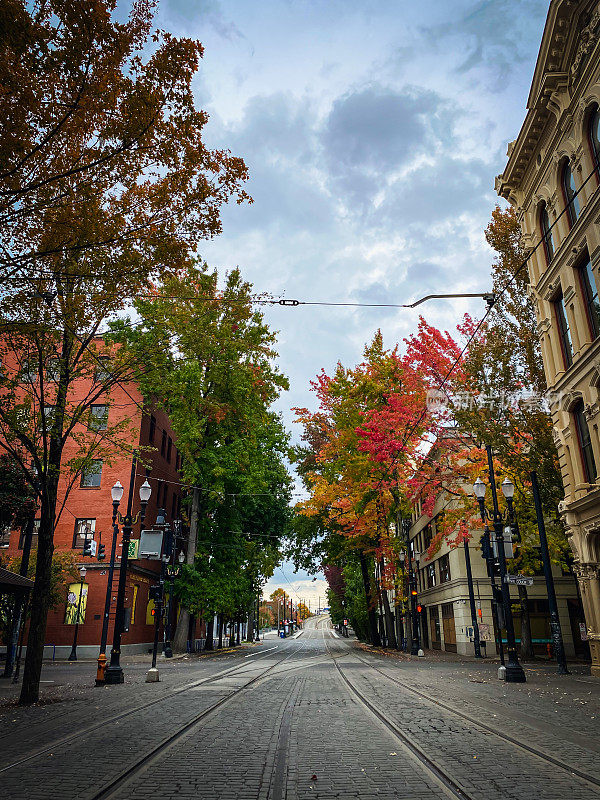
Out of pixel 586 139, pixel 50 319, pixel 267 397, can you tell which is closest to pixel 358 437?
pixel 267 397

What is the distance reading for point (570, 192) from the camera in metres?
20.4

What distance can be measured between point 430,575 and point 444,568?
6.23 m

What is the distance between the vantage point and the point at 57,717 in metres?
11.2

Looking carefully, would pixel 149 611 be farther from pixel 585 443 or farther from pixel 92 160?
pixel 92 160

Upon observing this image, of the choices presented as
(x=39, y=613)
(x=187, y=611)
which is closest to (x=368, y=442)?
(x=187, y=611)

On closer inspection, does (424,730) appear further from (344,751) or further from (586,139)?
(586,139)

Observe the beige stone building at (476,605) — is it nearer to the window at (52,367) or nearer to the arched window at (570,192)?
the arched window at (570,192)

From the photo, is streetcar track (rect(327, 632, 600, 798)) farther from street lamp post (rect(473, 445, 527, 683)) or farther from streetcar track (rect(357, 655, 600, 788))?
street lamp post (rect(473, 445, 527, 683))

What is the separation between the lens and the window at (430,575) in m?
48.6

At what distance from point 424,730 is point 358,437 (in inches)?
1017

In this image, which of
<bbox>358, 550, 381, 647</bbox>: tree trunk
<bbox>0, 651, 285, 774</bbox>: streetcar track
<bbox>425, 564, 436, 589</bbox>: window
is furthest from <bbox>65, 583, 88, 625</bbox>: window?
<bbox>425, 564, 436, 589</bbox>: window

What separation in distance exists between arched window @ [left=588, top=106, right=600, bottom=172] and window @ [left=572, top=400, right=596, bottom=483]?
7.43 meters

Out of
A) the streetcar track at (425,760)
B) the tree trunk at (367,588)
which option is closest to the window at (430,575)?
the tree trunk at (367,588)

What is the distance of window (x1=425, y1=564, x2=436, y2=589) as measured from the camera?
48625mm
